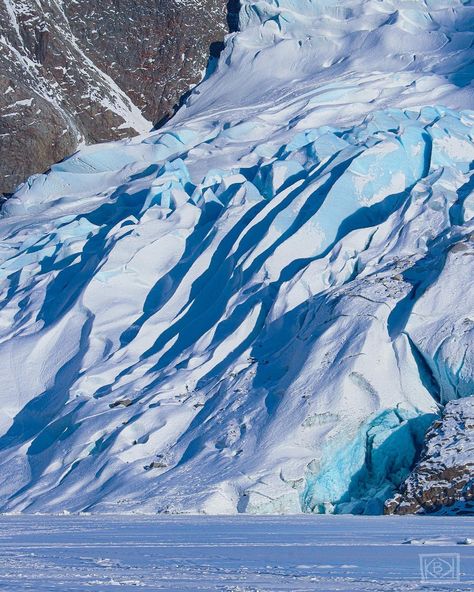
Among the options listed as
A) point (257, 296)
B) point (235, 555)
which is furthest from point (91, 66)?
point (235, 555)

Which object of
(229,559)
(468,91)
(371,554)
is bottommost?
(468,91)

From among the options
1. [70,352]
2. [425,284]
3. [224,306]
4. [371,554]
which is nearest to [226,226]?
[224,306]

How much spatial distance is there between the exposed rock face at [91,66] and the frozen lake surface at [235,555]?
18269mm

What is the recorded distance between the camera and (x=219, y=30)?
2886 cm

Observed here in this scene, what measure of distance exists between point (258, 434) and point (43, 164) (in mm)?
15301

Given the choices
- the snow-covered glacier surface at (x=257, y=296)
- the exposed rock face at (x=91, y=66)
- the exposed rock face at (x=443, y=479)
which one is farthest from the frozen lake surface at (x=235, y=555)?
the exposed rock face at (x=91, y=66)

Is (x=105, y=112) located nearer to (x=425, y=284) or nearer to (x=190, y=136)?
(x=190, y=136)

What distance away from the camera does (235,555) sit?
252 inches

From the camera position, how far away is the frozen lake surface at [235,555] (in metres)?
5.18

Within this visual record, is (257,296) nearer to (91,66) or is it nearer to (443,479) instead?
(443,479)


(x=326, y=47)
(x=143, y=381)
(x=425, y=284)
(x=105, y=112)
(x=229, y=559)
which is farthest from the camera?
(x=105, y=112)

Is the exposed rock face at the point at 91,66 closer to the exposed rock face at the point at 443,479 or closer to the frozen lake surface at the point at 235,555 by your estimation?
the exposed rock face at the point at 443,479

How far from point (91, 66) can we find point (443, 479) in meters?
19.9

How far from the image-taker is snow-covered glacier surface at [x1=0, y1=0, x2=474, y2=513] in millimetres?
12836
